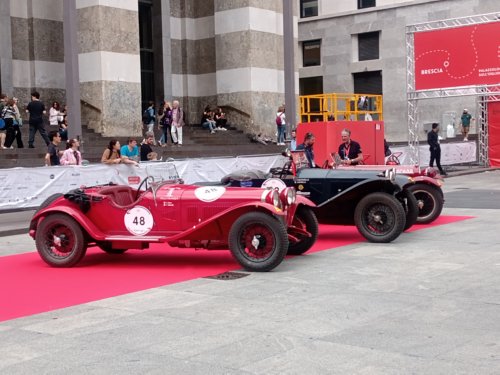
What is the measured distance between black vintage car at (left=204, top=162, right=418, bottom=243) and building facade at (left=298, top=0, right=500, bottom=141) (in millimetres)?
31198

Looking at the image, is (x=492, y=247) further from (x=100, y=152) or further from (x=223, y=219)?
(x=100, y=152)

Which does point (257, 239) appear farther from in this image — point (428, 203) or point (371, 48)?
point (371, 48)

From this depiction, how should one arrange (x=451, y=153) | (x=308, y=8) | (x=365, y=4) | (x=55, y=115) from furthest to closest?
(x=308, y=8) < (x=365, y=4) < (x=451, y=153) < (x=55, y=115)

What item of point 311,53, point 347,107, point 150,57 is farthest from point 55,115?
point 311,53

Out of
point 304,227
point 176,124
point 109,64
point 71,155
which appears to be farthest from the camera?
point 176,124

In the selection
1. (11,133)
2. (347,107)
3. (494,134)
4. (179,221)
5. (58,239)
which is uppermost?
(347,107)

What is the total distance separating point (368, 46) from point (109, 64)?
2489cm

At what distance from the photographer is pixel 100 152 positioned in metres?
22.0

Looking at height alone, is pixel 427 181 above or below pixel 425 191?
above

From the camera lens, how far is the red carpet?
297 inches

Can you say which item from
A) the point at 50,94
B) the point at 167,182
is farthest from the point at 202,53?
the point at 167,182

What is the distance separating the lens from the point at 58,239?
964cm

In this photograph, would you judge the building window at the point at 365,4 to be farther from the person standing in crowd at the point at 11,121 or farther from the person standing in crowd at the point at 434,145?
the person standing in crowd at the point at 11,121

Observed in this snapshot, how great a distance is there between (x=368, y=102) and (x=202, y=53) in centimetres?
929
